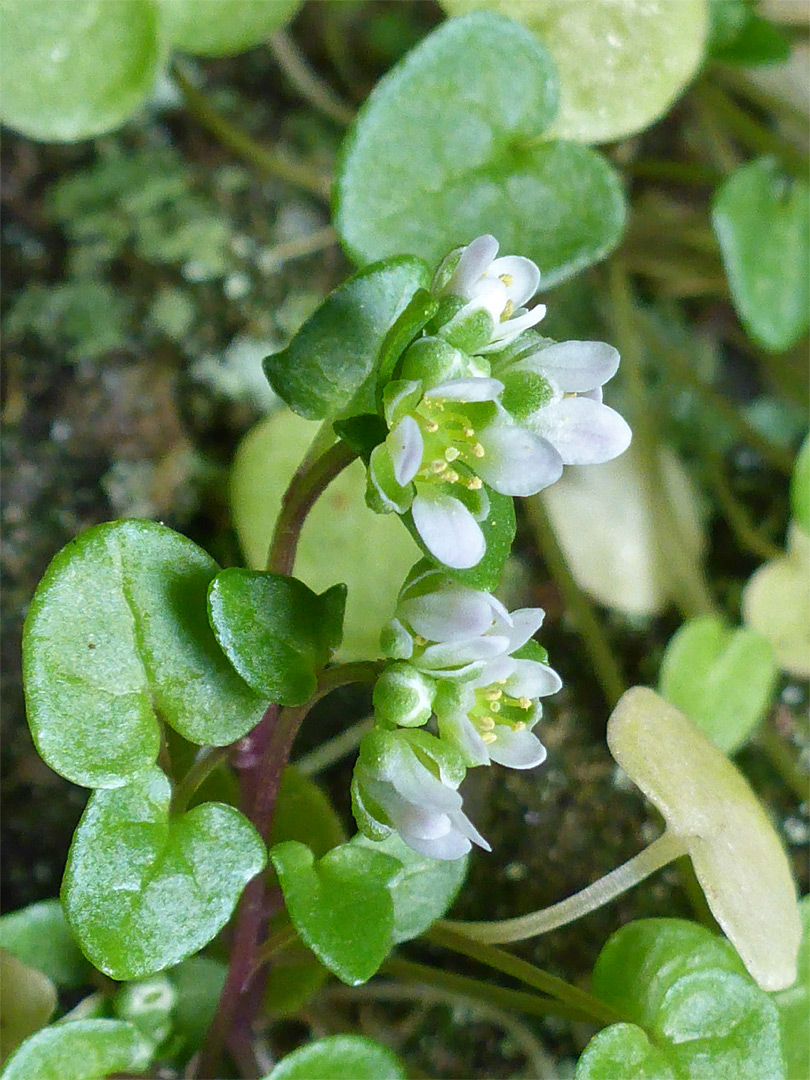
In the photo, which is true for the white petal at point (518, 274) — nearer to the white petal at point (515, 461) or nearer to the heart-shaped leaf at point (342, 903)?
the white petal at point (515, 461)

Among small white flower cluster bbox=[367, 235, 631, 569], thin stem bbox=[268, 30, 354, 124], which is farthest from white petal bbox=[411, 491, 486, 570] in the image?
thin stem bbox=[268, 30, 354, 124]

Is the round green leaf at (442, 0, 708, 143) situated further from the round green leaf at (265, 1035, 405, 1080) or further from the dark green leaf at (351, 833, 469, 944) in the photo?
the round green leaf at (265, 1035, 405, 1080)

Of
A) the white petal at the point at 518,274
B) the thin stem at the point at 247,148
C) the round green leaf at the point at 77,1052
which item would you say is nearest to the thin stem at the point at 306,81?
the thin stem at the point at 247,148

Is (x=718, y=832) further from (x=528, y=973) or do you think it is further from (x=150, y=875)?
(x=150, y=875)

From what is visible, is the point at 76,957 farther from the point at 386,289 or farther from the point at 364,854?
the point at 386,289

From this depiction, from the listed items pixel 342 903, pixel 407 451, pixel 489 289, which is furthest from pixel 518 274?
pixel 342 903

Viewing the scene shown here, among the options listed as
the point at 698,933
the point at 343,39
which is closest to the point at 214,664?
the point at 698,933

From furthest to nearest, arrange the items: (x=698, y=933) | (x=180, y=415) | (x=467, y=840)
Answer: (x=180, y=415) < (x=698, y=933) < (x=467, y=840)
